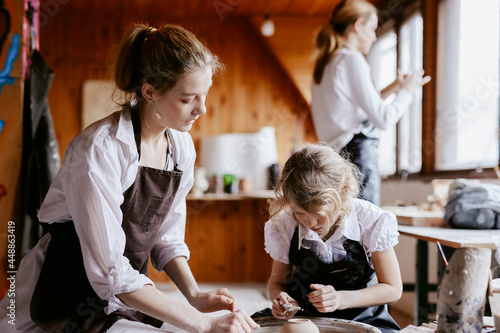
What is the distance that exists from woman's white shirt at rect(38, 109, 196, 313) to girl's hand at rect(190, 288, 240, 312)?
7.8 inches

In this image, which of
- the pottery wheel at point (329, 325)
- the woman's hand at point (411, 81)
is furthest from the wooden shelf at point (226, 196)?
the pottery wheel at point (329, 325)

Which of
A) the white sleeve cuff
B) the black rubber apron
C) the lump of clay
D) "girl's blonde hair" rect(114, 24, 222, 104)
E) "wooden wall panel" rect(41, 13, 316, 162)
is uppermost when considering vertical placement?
"wooden wall panel" rect(41, 13, 316, 162)

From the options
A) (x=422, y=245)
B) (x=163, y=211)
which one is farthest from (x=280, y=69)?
(x=163, y=211)

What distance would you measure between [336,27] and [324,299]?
4.87ft

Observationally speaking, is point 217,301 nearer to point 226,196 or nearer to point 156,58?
point 156,58

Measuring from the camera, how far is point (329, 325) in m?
1.18

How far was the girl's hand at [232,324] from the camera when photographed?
41.3 inches

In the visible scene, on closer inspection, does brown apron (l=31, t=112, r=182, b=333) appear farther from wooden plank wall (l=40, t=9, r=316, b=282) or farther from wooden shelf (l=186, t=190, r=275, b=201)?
wooden plank wall (l=40, t=9, r=316, b=282)

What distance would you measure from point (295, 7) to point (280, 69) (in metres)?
0.67

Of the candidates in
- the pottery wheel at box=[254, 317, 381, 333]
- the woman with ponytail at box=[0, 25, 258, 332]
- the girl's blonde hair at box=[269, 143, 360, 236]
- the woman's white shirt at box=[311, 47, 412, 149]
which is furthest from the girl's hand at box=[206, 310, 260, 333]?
the woman's white shirt at box=[311, 47, 412, 149]

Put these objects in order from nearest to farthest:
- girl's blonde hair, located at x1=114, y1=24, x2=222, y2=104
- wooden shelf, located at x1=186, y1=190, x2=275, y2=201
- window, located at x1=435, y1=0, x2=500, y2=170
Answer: girl's blonde hair, located at x1=114, y1=24, x2=222, y2=104
window, located at x1=435, y1=0, x2=500, y2=170
wooden shelf, located at x1=186, y1=190, x2=275, y2=201

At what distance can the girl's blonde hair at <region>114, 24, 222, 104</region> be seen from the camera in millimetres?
1215

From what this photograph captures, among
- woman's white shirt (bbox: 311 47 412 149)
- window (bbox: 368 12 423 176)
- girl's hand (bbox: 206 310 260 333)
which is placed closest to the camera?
girl's hand (bbox: 206 310 260 333)

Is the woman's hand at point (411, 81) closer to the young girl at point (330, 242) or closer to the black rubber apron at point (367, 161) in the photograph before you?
the black rubber apron at point (367, 161)
